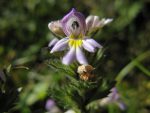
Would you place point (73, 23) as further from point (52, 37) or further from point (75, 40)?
point (52, 37)

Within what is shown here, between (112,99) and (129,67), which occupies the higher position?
(129,67)

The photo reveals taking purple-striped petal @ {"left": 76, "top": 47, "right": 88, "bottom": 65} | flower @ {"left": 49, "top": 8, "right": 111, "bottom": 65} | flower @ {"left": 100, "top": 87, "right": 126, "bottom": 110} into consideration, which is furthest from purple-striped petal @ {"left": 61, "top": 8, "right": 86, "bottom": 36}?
flower @ {"left": 100, "top": 87, "right": 126, "bottom": 110}

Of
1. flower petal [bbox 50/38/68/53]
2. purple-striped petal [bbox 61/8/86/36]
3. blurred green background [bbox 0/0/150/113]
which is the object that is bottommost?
flower petal [bbox 50/38/68/53]

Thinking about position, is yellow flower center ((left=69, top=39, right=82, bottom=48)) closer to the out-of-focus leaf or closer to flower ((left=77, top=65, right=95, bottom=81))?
flower ((left=77, top=65, right=95, bottom=81))

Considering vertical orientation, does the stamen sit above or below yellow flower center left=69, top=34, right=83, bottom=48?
above

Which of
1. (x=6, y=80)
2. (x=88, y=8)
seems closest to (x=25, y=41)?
(x=88, y=8)

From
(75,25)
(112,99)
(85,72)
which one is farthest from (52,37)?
(85,72)
